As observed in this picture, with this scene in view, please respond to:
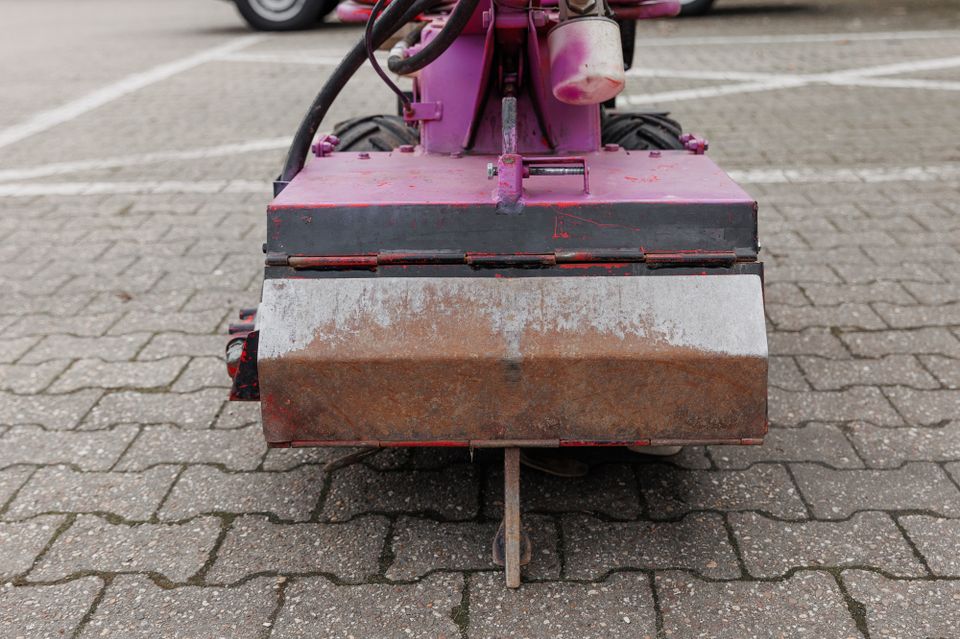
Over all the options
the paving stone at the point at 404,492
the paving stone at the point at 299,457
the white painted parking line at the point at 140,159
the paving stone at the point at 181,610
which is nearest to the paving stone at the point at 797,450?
the paving stone at the point at 404,492

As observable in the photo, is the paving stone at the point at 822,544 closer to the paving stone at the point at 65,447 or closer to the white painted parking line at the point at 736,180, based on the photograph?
the paving stone at the point at 65,447

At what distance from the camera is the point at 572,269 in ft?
7.04

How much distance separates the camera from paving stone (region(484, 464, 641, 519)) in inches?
102

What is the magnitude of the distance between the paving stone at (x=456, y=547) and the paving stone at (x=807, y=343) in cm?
138

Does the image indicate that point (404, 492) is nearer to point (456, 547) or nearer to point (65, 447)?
point (456, 547)

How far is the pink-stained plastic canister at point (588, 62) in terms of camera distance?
7.40 feet

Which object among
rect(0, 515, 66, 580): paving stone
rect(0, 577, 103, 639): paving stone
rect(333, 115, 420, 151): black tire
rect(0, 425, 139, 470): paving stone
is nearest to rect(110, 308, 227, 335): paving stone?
rect(0, 425, 139, 470): paving stone

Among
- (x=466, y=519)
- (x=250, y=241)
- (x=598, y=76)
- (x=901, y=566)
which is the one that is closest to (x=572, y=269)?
(x=598, y=76)

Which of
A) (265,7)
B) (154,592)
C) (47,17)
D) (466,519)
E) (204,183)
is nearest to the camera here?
(154,592)

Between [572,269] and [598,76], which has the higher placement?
[598,76]

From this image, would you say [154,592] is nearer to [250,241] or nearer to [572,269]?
[572,269]

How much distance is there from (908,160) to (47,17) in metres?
13.2

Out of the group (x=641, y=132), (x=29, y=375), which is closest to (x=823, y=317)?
(x=641, y=132)

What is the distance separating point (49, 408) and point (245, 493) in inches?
35.5
